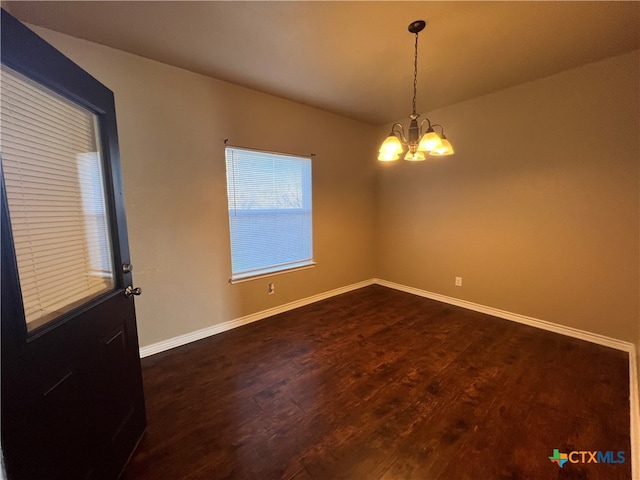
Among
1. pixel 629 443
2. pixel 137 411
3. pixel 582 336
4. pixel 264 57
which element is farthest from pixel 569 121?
pixel 137 411

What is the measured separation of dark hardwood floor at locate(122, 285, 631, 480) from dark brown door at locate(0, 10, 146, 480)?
45 centimetres

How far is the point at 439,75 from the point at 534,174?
4.82 feet

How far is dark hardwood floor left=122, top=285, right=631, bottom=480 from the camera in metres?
1.44

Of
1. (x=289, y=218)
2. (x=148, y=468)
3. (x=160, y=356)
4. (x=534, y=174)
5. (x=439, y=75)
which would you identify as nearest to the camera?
(x=148, y=468)

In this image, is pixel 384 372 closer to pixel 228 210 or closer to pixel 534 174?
pixel 228 210

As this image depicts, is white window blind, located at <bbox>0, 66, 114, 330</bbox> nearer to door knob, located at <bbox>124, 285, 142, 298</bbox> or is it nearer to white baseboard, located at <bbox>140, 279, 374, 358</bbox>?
door knob, located at <bbox>124, 285, 142, 298</bbox>

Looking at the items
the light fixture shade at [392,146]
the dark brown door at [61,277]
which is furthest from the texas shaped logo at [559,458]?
the dark brown door at [61,277]

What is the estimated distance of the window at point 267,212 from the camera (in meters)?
2.99

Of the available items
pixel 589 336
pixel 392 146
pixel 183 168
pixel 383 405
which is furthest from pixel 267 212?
pixel 589 336

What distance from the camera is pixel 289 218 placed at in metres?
3.51

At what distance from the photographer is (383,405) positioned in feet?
6.11

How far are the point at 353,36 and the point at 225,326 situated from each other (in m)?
2.98

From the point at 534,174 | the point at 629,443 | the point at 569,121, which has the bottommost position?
the point at 629,443

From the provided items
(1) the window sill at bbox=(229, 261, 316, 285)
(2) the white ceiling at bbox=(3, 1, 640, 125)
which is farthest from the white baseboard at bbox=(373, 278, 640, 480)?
(2) the white ceiling at bbox=(3, 1, 640, 125)
